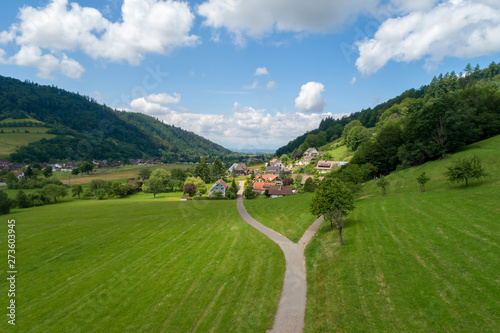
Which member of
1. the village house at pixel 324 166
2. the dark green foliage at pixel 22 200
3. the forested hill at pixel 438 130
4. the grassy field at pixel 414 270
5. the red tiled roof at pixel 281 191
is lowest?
the dark green foliage at pixel 22 200

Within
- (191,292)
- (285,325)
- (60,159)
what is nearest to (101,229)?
(191,292)

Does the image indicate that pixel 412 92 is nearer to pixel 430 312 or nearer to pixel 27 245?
pixel 430 312

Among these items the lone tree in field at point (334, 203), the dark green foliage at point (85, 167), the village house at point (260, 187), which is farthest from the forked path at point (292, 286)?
the dark green foliage at point (85, 167)

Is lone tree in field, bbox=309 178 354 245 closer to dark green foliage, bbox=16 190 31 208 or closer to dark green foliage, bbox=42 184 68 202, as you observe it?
dark green foliage, bbox=16 190 31 208

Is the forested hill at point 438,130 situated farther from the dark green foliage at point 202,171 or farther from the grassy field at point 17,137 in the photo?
the grassy field at point 17,137

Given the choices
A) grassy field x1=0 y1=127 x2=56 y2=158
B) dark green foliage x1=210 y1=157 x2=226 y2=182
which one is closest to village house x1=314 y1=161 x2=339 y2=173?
dark green foliage x1=210 y1=157 x2=226 y2=182

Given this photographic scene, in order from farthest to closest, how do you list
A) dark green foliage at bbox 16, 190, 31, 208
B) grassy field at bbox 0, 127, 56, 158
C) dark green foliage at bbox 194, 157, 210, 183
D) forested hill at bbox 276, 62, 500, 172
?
grassy field at bbox 0, 127, 56, 158, dark green foliage at bbox 194, 157, 210, 183, dark green foliage at bbox 16, 190, 31, 208, forested hill at bbox 276, 62, 500, 172

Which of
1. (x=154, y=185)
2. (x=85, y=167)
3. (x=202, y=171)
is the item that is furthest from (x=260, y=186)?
(x=85, y=167)
